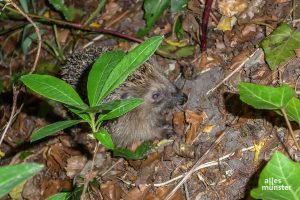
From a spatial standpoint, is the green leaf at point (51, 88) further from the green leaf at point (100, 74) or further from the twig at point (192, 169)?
the twig at point (192, 169)

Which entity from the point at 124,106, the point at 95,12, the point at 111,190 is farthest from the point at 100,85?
the point at 95,12

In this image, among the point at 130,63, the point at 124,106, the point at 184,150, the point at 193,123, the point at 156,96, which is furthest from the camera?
the point at 156,96

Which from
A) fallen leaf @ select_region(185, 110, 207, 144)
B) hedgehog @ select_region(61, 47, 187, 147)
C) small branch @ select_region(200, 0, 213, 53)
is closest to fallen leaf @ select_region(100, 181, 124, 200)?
hedgehog @ select_region(61, 47, 187, 147)

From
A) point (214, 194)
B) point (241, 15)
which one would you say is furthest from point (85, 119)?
point (241, 15)

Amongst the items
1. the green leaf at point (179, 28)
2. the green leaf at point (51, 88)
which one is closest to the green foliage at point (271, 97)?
the green leaf at point (51, 88)

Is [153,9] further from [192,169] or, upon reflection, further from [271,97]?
[271,97]
